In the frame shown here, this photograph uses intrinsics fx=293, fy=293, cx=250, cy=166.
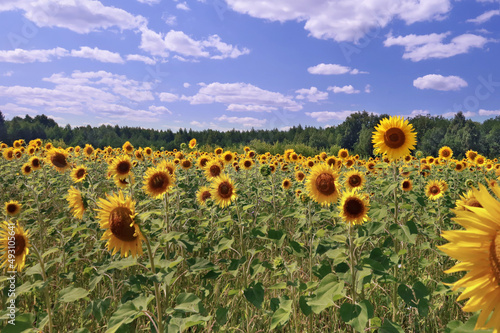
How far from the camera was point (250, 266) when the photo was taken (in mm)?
3131

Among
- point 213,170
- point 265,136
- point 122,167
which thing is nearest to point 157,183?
point 122,167

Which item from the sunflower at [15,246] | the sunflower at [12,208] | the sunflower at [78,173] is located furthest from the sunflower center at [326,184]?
the sunflower at [78,173]

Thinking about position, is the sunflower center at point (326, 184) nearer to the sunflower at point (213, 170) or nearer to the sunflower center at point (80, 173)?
the sunflower at point (213, 170)

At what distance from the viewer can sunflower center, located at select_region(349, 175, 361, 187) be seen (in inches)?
191

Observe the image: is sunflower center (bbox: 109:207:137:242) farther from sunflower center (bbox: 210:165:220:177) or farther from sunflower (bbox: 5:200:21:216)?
sunflower center (bbox: 210:165:220:177)

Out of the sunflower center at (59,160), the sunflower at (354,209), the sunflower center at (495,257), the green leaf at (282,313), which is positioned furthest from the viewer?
the sunflower center at (59,160)

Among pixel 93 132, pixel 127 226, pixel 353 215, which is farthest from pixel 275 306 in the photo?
pixel 93 132

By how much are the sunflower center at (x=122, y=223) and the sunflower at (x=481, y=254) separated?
6.94ft

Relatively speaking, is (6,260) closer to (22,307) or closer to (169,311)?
(22,307)

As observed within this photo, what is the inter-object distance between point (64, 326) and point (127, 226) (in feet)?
7.39

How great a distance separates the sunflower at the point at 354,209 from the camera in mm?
3291

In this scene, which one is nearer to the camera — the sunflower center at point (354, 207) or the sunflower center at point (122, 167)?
the sunflower center at point (354, 207)

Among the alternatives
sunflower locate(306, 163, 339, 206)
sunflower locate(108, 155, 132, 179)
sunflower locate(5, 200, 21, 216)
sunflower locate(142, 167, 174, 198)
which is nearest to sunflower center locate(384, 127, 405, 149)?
sunflower locate(306, 163, 339, 206)

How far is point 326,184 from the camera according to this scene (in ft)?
13.2
